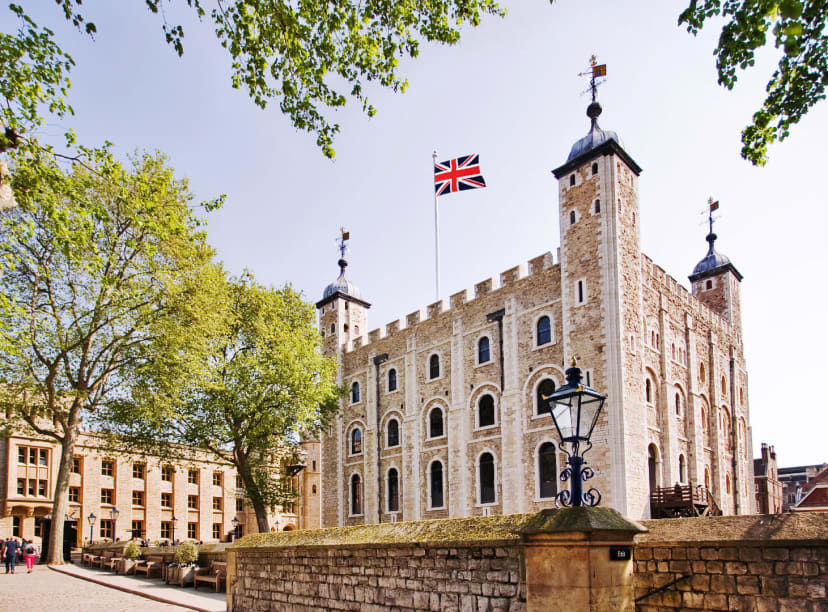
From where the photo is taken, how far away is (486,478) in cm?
2894

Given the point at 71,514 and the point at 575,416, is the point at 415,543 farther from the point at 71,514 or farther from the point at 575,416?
the point at 71,514

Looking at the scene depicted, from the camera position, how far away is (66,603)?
15.5m

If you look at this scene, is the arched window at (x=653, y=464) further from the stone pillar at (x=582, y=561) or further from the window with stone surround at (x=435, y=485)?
the stone pillar at (x=582, y=561)

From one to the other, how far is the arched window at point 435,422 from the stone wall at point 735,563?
24505mm

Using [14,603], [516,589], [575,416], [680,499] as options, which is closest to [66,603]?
[14,603]

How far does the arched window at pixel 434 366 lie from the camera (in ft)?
107

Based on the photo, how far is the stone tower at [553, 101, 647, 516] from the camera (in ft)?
77.5

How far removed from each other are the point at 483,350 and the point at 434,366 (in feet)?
11.6

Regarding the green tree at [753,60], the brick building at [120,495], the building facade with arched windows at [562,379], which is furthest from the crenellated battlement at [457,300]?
the green tree at [753,60]

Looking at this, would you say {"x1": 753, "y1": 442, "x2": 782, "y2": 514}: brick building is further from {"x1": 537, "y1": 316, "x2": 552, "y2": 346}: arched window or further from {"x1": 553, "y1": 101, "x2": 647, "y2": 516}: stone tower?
{"x1": 553, "y1": 101, "x2": 647, "y2": 516}: stone tower

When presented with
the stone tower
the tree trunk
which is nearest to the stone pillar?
the stone tower

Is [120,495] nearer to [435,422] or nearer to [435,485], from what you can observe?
[435,485]

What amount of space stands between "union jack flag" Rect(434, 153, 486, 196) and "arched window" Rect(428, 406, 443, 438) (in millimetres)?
10321

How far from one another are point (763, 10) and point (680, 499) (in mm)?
21184
